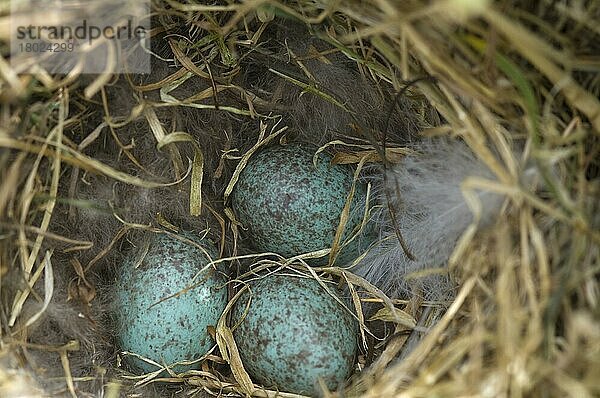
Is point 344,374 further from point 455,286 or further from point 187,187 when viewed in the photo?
point 187,187

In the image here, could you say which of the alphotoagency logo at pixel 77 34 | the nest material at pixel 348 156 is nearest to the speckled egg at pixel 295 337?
the nest material at pixel 348 156

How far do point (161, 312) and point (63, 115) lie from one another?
0.45m

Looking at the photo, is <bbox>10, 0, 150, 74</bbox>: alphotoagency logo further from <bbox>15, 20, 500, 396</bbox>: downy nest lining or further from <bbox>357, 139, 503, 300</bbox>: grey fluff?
<bbox>357, 139, 503, 300</bbox>: grey fluff

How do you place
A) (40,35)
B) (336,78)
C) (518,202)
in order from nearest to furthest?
(518,202) < (40,35) < (336,78)

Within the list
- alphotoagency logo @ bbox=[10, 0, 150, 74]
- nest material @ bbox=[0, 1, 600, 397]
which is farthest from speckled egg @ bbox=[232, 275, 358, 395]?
alphotoagency logo @ bbox=[10, 0, 150, 74]

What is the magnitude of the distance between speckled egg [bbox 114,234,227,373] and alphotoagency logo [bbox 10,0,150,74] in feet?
1.35

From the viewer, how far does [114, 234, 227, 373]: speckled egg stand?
4.91 feet

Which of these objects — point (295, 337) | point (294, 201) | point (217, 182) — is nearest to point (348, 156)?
point (294, 201)

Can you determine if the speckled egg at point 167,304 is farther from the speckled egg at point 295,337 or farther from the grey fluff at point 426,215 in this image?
the grey fluff at point 426,215

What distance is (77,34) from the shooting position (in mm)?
1316

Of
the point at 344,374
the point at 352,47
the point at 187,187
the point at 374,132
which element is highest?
the point at 352,47

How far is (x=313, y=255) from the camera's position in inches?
63.3

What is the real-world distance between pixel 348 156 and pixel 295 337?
44 centimetres

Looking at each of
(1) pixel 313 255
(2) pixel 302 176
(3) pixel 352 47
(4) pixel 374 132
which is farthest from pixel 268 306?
(3) pixel 352 47
